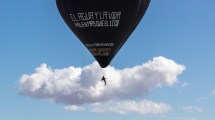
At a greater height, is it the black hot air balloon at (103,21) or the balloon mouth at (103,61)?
the black hot air balloon at (103,21)

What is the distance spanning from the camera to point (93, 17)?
196 ft

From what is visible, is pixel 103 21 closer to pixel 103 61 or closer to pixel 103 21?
pixel 103 21

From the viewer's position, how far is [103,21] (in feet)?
Answer: 196

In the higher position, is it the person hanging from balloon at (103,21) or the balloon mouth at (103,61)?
the person hanging from balloon at (103,21)

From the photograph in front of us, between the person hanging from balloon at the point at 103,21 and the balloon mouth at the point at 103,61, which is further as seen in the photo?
the balloon mouth at the point at 103,61

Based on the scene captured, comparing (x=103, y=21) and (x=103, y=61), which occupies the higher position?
(x=103, y=21)

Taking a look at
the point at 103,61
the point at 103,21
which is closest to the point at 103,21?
the point at 103,21

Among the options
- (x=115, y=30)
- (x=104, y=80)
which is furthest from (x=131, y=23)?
(x=104, y=80)

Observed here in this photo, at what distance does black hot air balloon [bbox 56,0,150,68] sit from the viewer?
2330 inches

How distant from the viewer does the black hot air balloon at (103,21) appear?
59.2 metres

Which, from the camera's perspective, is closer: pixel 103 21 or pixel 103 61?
pixel 103 21

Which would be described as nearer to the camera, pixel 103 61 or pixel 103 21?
pixel 103 21

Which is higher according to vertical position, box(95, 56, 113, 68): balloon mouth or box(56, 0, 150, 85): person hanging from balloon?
box(56, 0, 150, 85): person hanging from balloon

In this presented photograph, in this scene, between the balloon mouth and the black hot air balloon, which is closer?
the black hot air balloon
